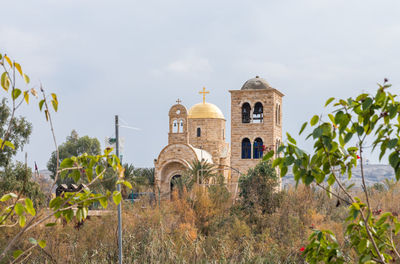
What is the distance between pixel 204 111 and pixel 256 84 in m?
6.60

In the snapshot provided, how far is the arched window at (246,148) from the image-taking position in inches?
1166

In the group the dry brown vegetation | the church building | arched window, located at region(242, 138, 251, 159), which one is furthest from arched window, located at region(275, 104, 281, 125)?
the dry brown vegetation

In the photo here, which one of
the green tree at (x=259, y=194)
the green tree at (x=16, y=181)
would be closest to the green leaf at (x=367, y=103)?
the green tree at (x=259, y=194)

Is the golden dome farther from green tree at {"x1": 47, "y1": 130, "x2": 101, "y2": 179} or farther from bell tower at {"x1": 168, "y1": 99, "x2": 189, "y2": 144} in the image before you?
green tree at {"x1": 47, "y1": 130, "x2": 101, "y2": 179}

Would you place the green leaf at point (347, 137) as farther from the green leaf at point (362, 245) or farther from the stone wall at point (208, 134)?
the stone wall at point (208, 134)

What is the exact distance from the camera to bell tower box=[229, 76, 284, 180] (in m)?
29.2

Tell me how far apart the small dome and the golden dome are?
19.0 feet

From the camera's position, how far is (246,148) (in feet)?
97.7

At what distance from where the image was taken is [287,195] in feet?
57.1

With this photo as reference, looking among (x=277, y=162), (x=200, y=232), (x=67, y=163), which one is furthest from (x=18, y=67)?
(x=200, y=232)

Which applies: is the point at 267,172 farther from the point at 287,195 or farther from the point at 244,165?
the point at 244,165

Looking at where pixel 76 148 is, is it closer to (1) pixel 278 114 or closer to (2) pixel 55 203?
(1) pixel 278 114

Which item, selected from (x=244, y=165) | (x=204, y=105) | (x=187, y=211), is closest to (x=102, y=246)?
(x=187, y=211)

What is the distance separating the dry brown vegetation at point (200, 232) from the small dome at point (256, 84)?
12.9 m
